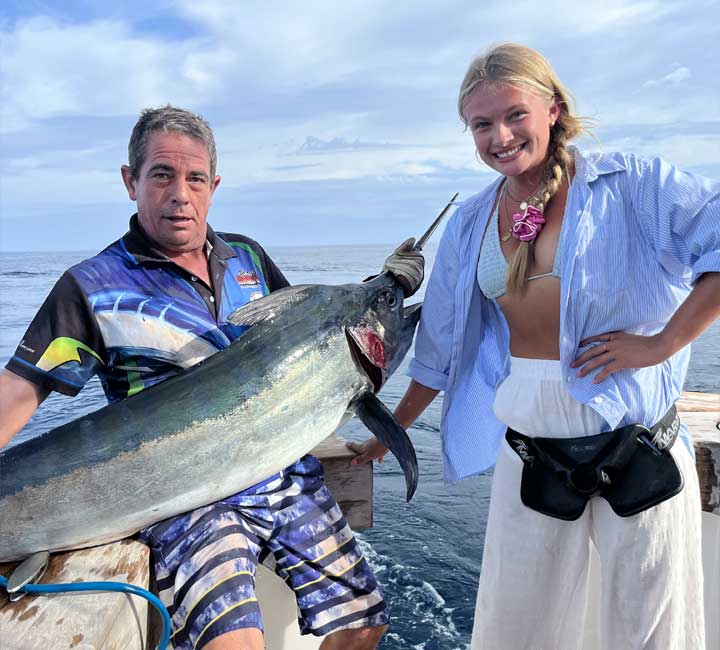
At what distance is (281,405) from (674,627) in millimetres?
1420

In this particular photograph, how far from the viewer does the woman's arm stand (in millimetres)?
2813

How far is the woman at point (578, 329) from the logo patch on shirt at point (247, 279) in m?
0.85

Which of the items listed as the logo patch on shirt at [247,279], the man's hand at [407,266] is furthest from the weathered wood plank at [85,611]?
the man's hand at [407,266]

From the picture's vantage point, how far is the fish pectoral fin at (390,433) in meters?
2.38

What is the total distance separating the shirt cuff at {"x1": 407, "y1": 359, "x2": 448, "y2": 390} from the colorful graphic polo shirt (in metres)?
0.75

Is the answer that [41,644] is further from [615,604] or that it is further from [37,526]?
[615,604]

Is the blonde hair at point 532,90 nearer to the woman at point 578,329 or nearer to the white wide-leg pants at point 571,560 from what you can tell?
the woman at point 578,329

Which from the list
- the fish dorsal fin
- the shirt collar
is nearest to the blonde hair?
the fish dorsal fin

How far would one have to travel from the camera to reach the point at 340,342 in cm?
250

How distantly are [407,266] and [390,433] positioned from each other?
28.5 inches

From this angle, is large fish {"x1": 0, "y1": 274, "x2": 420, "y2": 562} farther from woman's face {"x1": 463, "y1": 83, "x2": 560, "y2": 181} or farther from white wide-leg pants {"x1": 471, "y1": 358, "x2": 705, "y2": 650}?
woman's face {"x1": 463, "y1": 83, "x2": 560, "y2": 181}

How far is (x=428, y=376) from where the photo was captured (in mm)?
2779

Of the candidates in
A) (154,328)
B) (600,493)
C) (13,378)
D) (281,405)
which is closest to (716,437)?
(600,493)

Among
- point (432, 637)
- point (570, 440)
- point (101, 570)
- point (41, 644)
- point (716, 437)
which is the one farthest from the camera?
point (432, 637)
